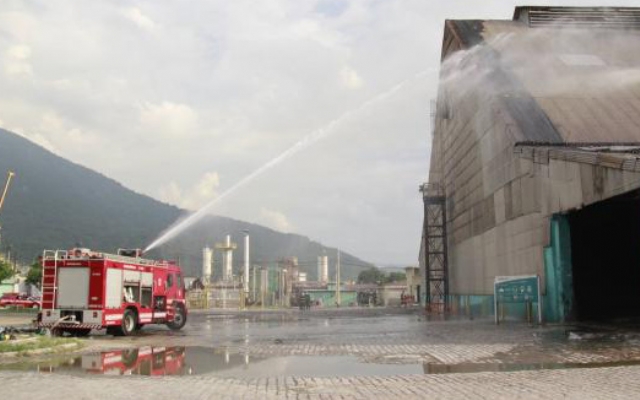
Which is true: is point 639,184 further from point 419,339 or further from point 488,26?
point 488,26

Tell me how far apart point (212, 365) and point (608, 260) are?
2176cm

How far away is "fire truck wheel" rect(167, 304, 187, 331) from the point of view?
2667 cm

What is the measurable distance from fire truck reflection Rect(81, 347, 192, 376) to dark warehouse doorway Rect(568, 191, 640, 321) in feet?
56.5

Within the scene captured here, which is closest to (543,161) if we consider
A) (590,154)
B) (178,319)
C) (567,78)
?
(590,154)

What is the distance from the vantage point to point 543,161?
23203 mm

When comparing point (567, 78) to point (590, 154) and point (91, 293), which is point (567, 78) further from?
point (91, 293)

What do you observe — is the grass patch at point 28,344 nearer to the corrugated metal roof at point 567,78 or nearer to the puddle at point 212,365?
the puddle at point 212,365

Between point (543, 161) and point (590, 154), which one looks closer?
point (590, 154)

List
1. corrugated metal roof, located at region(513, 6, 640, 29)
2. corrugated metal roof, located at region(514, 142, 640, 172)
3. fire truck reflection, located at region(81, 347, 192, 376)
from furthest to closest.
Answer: corrugated metal roof, located at region(513, 6, 640, 29) → corrugated metal roof, located at region(514, 142, 640, 172) → fire truck reflection, located at region(81, 347, 192, 376)

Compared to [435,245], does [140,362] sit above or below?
below

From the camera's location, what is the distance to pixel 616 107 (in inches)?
1187

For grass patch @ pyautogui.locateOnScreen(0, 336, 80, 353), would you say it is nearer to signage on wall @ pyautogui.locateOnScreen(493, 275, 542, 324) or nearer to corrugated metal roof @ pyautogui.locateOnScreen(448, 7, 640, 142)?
signage on wall @ pyautogui.locateOnScreen(493, 275, 542, 324)

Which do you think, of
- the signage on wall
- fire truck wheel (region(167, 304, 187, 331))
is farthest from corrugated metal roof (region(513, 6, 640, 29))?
fire truck wheel (region(167, 304, 187, 331))

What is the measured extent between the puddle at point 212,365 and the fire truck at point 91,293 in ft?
18.7
